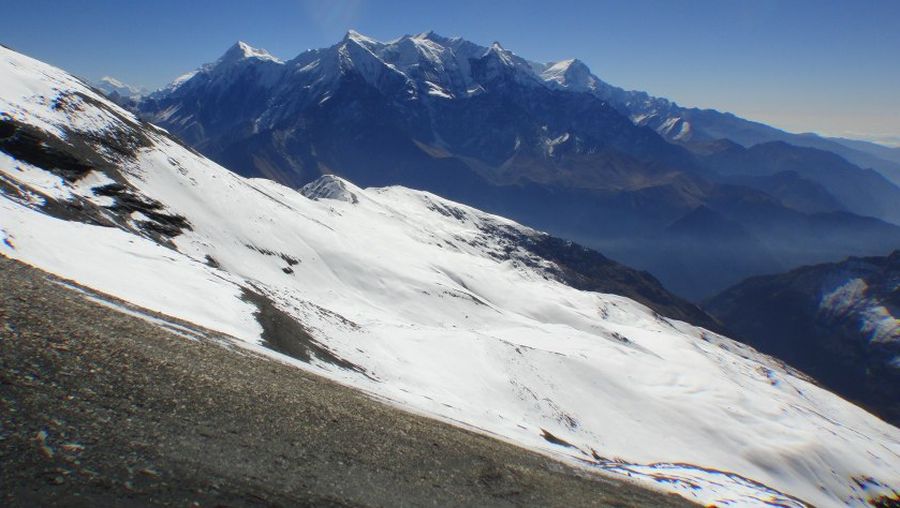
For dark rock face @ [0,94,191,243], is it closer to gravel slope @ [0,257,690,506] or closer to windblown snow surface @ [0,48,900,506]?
windblown snow surface @ [0,48,900,506]

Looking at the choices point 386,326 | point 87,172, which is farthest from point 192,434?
point 87,172

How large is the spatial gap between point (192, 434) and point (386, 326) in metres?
47.5

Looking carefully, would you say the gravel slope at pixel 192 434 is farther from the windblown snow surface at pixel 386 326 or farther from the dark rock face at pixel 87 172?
the dark rock face at pixel 87 172

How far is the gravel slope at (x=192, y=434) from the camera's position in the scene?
938cm

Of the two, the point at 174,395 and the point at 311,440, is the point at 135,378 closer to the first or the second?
the point at 174,395

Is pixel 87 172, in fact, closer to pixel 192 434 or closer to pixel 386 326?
pixel 386 326

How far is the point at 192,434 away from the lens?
11594mm

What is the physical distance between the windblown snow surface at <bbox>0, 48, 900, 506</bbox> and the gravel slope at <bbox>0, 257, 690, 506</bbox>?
6.23 metres

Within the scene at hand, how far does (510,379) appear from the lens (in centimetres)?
5238

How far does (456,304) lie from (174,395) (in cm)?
8226

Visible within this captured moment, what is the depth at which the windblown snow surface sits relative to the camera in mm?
29938

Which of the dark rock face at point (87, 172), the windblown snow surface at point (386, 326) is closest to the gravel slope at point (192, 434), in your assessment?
the windblown snow surface at point (386, 326)

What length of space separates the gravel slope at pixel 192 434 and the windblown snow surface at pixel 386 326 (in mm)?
6228

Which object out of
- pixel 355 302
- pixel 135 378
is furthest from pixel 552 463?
pixel 355 302
